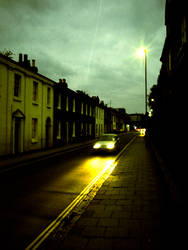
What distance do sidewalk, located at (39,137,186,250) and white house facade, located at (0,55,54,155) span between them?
1060cm

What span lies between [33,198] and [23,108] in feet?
39.2

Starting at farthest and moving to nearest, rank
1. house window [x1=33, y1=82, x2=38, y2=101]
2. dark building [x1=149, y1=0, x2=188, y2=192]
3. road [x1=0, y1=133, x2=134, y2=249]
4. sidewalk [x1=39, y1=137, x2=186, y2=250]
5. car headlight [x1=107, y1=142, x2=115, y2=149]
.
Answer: house window [x1=33, y1=82, x2=38, y2=101] < car headlight [x1=107, y1=142, x2=115, y2=149] < dark building [x1=149, y1=0, x2=188, y2=192] < road [x1=0, y1=133, x2=134, y2=249] < sidewalk [x1=39, y1=137, x2=186, y2=250]

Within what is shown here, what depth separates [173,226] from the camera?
4121 mm

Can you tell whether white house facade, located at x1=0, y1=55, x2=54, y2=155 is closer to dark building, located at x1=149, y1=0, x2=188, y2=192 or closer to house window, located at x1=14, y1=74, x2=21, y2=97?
house window, located at x1=14, y1=74, x2=21, y2=97

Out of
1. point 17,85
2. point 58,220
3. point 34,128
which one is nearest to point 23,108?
point 17,85

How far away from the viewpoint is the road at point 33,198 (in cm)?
397

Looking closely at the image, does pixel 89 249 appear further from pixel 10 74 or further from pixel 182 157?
pixel 10 74

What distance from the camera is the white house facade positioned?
14383mm

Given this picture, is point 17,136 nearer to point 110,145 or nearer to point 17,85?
point 17,85

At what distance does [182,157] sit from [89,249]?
3987mm

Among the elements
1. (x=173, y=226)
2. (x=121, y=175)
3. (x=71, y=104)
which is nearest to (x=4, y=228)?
(x=173, y=226)

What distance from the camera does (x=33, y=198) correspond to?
5.96 m

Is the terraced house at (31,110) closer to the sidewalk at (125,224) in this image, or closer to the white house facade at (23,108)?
the white house facade at (23,108)

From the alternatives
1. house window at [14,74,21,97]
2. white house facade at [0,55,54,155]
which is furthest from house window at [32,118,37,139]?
house window at [14,74,21,97]
